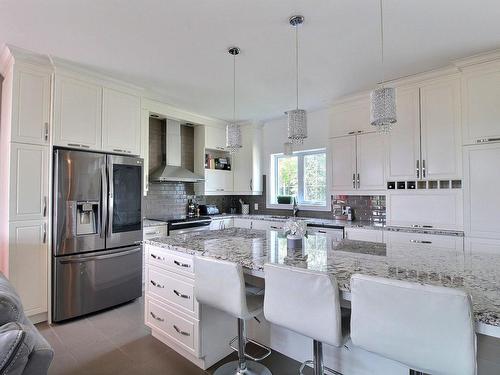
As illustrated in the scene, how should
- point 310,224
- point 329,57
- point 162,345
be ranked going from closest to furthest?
point 162,345 → point 329,57 → point 310,224

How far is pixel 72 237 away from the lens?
9.36 feet

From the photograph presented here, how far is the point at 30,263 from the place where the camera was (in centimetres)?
270

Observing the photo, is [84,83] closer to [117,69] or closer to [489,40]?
[117,69]

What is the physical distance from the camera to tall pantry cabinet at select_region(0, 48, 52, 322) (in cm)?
262

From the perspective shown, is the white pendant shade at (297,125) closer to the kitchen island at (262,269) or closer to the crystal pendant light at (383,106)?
the crystal pendant light at (383,106)

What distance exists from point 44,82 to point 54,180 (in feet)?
3.25

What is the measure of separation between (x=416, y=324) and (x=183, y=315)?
1597 millimetres

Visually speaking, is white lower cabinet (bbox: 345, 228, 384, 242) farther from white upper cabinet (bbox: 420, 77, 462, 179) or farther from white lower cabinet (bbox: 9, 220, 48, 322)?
white lower cabinet (bbox: 9, 220, 48, 322)

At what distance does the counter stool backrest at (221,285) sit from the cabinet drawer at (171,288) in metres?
0.26

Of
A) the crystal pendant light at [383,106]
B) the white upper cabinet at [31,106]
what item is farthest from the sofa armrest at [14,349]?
the white upper cabinet at [31,106]

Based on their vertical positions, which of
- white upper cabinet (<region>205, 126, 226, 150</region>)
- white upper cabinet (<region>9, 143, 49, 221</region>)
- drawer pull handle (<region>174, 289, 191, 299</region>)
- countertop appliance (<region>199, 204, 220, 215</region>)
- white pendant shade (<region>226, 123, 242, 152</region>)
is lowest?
drawer pull handle (<region>174, 289, 191, 299</region>)

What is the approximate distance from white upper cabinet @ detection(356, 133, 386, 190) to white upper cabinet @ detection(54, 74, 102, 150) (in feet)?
10.6

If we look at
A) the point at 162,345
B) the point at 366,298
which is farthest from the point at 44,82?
the point at 366,298

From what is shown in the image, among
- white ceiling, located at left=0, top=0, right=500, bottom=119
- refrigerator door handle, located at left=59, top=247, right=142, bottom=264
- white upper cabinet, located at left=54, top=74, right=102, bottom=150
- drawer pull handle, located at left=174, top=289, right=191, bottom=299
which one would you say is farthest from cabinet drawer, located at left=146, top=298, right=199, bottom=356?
white ceiling, located at left=0, top=0, right=500, bottom=119
